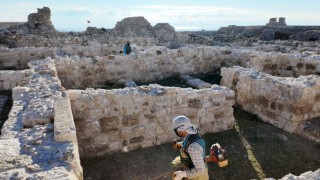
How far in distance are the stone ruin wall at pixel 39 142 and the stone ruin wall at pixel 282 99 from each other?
16.8 ft

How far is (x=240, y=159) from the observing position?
5.91 metres

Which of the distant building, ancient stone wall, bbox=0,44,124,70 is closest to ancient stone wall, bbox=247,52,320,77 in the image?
ancient stone wall, bbox=0,44,124,70

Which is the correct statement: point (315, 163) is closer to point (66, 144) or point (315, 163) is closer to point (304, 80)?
point (304, 80)

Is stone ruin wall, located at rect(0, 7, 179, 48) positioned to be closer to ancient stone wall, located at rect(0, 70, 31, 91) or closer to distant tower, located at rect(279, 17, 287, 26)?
ancient stone wall, located at rect(0, 70, 31, 91)

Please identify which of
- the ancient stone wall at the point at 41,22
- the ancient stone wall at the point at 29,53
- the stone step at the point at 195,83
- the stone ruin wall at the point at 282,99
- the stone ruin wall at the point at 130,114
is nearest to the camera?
the stone ruin wall at the point at 130,114

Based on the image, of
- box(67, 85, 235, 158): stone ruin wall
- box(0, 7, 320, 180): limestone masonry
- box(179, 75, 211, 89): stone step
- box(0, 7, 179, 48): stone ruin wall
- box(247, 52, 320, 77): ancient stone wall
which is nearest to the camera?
box(0, 7, 320, 180): limestone masonry

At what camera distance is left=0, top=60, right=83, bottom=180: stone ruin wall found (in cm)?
318

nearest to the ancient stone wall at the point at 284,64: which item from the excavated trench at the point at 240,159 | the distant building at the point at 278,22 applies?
the excavated trench at the point at 240,159

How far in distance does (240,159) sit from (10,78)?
717cm

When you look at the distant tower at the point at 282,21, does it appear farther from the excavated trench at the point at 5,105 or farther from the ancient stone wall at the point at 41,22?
the excavated trench at the point at 5,105

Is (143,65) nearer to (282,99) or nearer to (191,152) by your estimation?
(282,99)

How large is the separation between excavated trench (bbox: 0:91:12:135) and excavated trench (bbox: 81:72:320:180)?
252 centimetres

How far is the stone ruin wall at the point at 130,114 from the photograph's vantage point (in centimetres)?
579

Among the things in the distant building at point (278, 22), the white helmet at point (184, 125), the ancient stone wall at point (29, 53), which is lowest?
the white helmet at point (184, 125)
